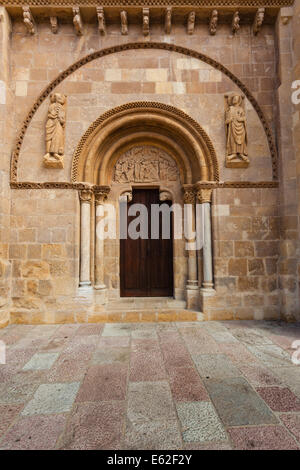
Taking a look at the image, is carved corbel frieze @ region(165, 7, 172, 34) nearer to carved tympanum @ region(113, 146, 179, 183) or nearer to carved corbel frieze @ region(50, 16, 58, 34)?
carved corbel frieze @ region(50, 16, 58, 34)

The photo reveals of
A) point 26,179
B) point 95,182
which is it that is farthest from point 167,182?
point 26,179

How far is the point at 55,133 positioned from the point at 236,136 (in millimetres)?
3610

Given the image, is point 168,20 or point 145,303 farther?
point 145,303

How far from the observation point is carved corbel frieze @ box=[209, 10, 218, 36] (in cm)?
491

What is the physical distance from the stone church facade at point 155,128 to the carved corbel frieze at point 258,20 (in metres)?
0.02

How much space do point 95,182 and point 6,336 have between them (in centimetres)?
326

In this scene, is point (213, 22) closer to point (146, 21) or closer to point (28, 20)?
point (146, 21)

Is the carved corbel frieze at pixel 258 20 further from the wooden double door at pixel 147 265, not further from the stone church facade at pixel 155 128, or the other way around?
the wooden double door at pixel 147 265

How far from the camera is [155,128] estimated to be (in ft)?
17.5

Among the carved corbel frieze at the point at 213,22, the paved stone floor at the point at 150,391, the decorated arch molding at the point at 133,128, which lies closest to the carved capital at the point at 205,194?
the decorated arch molding at the point at 133,128

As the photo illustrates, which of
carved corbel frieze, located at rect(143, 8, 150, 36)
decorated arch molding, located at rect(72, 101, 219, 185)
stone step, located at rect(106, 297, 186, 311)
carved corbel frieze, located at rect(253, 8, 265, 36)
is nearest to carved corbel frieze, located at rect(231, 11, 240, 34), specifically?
carved corbel frieze, located at rect(253, 8, 265, 36)

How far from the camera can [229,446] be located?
5.68 ft

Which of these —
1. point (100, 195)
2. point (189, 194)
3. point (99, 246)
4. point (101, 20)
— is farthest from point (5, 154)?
point (189, 194)

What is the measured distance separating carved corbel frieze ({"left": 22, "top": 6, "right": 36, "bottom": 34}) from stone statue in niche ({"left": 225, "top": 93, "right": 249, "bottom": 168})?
431cm
